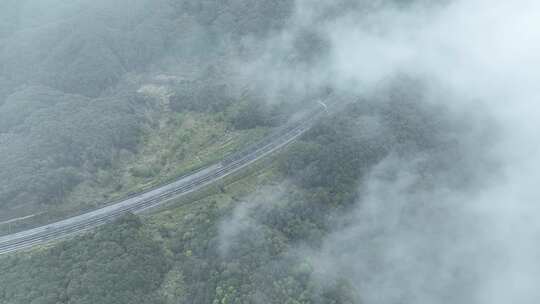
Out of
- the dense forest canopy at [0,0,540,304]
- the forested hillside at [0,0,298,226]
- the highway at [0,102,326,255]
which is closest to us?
the dense forest canopy at [0,0,540,304]

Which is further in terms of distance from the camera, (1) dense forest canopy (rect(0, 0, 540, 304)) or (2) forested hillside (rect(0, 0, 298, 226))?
(2) forested hillside (rect(0, 0, 298, 226))

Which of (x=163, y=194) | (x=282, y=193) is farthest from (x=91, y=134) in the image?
(x=282, y=193)

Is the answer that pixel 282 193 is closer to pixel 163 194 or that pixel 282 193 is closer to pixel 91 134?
pixel 163 194

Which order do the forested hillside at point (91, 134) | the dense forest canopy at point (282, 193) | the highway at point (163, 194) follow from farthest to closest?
the forested hillside at point (91, 134) → the highway at point (163, 194) → the dense forest canopy at point (282, 193)

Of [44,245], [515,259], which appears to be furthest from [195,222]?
[515,259]

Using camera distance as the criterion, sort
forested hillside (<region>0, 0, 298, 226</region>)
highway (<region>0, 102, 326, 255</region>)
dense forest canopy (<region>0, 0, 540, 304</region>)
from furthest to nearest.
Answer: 1. forested hillside (<region>0, 0, 298, 226</region>)
2. highway (<region>0, 102, 326, 255</region>)
3. dense forest canopy (<region>0, 0, 540, 304</region>)

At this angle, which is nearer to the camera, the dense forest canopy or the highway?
the dense forest canopy

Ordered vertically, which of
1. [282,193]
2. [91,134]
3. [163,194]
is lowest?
[91,134]

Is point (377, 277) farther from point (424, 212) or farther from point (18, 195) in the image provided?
point (18, 195)

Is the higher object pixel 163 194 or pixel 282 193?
pixel 282 193

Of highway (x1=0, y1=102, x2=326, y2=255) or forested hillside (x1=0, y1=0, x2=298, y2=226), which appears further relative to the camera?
forested hillside (x1=0, y1=0, x2=298, y2=226)
